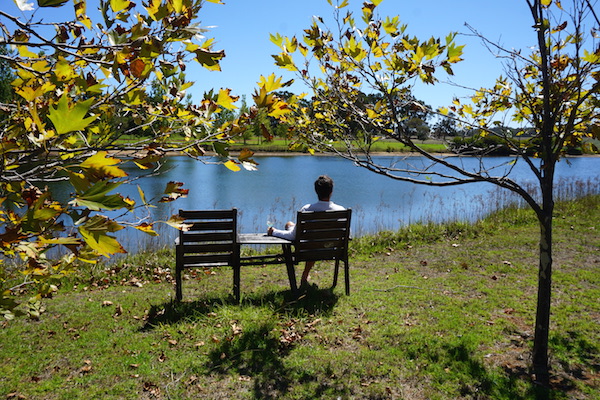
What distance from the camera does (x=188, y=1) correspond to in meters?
1.44

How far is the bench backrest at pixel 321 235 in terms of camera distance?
5.19 m

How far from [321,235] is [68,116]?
4450mm

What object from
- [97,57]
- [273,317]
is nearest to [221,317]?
[273,317]

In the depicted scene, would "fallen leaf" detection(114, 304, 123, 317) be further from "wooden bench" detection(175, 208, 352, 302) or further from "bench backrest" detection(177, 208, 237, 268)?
"bench backrest" detection(177, 208, 237, 268)

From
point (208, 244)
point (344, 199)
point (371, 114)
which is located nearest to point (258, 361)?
point (208, 244)

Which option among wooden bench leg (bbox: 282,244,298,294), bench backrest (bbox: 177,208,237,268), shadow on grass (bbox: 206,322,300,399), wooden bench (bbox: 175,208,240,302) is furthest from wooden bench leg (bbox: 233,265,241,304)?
shadow on grass (bbox: 206,322,300,399)

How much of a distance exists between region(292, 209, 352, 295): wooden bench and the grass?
0.47m

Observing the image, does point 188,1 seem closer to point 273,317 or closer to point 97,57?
point 97,57

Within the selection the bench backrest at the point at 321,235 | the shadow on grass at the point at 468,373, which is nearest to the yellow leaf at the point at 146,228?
the shadow on grass at the point at 468,373

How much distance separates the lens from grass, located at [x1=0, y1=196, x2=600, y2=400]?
3359 millimetres

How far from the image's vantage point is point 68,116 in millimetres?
957

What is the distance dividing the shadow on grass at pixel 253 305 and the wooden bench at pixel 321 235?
1.36 feet

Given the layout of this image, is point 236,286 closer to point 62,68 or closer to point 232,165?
point 62,68

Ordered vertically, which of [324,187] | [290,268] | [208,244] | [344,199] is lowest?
[344,199]
